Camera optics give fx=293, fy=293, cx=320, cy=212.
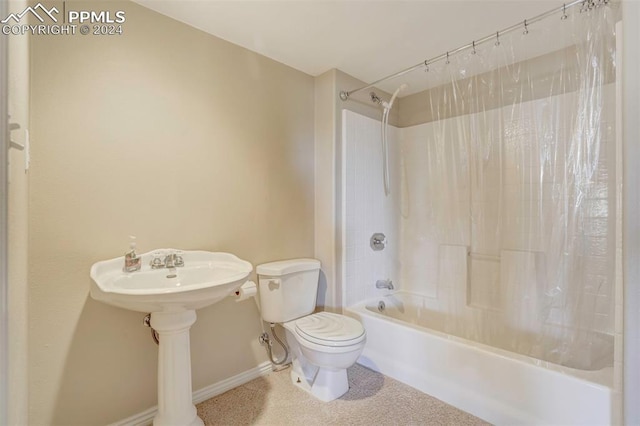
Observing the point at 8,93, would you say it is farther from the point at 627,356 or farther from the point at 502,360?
the point at 502,360

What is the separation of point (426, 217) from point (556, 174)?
3.07 ft

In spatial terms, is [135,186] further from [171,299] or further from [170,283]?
[171,299]

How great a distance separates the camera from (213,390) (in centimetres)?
176

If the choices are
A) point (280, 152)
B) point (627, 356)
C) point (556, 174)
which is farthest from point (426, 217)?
point (627, 356)

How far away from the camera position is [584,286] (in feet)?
5.06

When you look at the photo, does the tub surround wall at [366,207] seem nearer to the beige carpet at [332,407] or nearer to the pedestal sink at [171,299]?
the beige carpet at [332,407]

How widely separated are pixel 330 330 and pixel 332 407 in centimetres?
41

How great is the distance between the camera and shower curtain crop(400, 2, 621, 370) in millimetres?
1433

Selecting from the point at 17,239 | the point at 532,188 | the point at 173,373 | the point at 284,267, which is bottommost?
the point at 173,373

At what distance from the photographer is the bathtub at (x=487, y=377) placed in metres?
1.27

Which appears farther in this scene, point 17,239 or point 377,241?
point 377,241

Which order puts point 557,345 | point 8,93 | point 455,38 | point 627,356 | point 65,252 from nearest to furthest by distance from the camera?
1. point 8,93
2. point 627,356
3. point 65,252
4. point 557,345
5. point 455,38

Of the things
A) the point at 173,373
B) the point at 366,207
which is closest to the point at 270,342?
the point at 173,373

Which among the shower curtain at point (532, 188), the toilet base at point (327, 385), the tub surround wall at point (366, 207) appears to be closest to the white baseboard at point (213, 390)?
the toilet base at point (327, 385)
